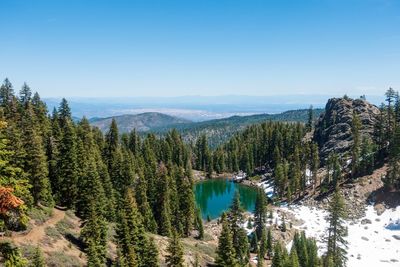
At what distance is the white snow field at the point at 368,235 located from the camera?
81188 millimetres

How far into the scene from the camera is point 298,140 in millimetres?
162750

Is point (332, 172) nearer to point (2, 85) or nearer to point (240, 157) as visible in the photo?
point (240, 157)

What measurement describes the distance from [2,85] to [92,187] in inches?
3050

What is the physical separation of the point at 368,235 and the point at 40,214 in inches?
3086

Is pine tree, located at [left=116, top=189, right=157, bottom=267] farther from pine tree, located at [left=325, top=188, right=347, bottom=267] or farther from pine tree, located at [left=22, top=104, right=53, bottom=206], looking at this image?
pine tree, located at [left=325, top=188, right=347, bottom=267]

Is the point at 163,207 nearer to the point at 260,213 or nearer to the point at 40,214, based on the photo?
the point at 260,213

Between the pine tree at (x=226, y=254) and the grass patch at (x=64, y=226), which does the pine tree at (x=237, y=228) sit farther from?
the grass patch at (x=64, y=226)

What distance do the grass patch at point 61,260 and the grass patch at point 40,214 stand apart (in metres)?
8.96

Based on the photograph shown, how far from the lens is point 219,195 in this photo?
152 m

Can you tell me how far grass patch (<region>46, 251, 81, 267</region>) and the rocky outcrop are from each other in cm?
11753

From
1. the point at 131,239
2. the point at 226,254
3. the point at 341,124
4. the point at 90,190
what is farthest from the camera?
the point at 341,124

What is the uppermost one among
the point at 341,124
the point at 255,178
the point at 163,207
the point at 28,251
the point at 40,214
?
the point at 341,124

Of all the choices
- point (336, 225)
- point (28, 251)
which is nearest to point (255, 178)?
point (336, 225)

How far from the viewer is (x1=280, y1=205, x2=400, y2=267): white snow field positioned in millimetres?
81188
